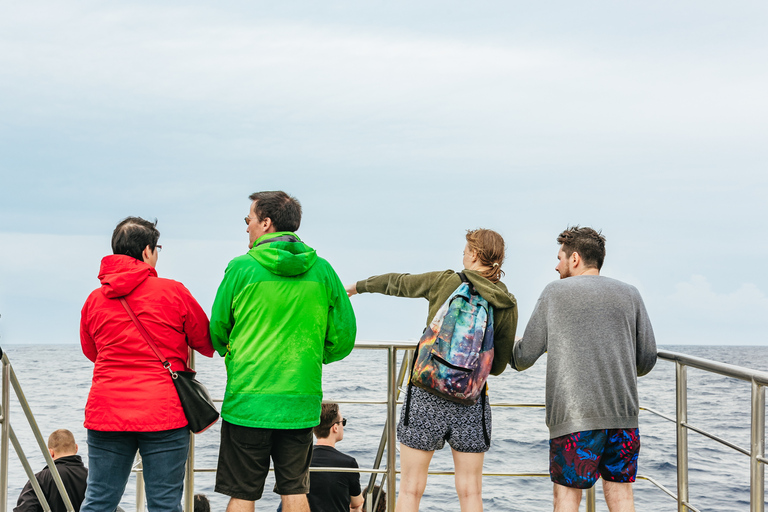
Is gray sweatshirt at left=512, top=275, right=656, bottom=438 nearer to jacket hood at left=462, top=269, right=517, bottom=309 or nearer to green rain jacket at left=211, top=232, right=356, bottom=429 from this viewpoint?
jacket hood at left=462, top=269, right=517, bottom=309

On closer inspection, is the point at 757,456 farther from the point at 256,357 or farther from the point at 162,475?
the point at 162,475

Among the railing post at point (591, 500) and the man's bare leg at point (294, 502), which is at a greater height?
the man's bare leg at point (294, 502)

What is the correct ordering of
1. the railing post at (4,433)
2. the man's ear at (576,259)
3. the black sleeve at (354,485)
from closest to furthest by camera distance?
1. the man's ear at (576,259)
2. the railing post at (4,433)
3. the black sleeve at (354,485)

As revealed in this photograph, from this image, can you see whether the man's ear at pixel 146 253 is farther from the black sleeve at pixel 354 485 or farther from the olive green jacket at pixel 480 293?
the black sleeve at pixel 354 485

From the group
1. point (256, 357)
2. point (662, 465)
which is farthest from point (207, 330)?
point (662, 465)

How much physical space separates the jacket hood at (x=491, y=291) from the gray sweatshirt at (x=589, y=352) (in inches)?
5.6

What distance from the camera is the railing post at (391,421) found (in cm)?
316

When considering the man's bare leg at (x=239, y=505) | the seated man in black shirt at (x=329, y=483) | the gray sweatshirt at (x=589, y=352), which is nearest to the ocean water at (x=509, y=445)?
the seated man in black shirt at (x=329, y=483)

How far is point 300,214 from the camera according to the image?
254 cm

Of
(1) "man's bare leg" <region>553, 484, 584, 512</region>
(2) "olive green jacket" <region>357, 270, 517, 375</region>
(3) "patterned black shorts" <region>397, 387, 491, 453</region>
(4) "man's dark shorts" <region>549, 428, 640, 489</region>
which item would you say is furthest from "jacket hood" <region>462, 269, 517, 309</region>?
(1) "man's bare leg" <region>553, 484, 584, 512</region>

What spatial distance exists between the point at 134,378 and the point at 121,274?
1.17 feet

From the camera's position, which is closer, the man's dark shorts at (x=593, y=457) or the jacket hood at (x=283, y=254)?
the jacket hood at (x=283, y=254)

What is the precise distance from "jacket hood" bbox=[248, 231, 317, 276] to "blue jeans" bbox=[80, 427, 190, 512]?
0.67m

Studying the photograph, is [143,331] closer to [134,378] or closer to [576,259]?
[134,378]
